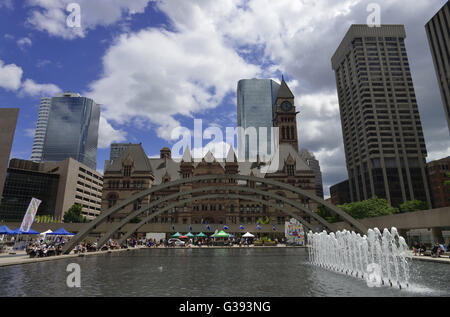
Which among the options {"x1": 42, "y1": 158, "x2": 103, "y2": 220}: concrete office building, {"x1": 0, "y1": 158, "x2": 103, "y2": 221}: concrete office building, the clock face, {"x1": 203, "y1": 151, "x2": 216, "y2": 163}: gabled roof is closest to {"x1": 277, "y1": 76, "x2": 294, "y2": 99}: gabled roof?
the clock face

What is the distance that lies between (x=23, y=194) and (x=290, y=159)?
9038cm

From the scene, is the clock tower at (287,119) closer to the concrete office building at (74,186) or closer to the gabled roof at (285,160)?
the gabled roof at (285,160)

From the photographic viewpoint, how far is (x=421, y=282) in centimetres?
1391

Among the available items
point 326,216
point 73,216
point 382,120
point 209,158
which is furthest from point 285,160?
point 382,120

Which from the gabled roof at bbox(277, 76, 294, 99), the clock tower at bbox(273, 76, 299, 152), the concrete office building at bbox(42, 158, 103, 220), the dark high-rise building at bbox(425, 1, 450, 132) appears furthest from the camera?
the gabled roof at bbox(277, 76, 294, 99)

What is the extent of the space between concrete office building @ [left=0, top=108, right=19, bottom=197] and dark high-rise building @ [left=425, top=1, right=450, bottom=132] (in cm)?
9879

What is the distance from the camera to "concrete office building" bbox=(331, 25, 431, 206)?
114 meters

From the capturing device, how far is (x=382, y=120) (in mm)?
123938

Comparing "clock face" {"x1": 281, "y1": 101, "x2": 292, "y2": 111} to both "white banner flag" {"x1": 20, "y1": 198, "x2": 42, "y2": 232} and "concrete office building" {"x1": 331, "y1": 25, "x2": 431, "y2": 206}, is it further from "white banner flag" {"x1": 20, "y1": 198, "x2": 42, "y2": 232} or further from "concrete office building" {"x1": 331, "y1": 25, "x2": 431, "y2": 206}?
"white banner flag" {"x1": 20, "y1": 198, "x2": 42, "y2": 232}

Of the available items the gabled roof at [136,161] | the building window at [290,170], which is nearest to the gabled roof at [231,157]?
the building window at [290,170]

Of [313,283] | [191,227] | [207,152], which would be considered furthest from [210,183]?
[313,283]

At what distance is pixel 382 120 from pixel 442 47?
45.8m

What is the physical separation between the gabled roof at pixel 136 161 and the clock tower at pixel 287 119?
152 feet
